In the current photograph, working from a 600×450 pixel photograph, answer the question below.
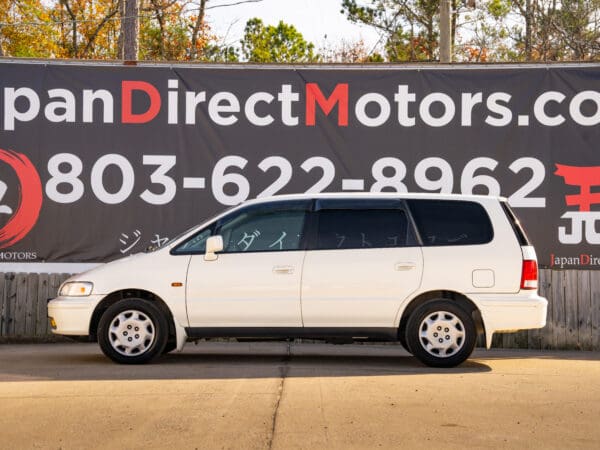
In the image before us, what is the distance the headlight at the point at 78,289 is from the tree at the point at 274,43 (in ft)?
121

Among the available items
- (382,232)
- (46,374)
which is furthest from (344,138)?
(46,374)

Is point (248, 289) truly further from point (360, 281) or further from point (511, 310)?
point (511, 310)

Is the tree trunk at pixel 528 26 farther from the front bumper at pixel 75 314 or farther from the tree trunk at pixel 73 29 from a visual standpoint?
the front bumper at pixel 75 314

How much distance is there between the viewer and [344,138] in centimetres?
1534

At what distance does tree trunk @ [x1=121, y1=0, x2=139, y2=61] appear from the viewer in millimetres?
25969

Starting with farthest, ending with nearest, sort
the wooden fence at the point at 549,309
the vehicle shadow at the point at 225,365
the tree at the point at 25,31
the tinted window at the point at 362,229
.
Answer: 1. the tree at the point at 25,31
2. the wooden fence at the point at 549,309
3. the tinted window at the point at 362,229
4. the vehicle shadow at the point at 225,365

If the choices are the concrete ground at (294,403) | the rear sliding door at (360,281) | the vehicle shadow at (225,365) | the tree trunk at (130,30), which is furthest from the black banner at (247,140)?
the tree trunk at (130,30)

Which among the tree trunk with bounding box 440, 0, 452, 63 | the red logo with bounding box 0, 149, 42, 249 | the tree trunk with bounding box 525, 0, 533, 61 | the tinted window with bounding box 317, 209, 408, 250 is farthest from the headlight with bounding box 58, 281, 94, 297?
the tree trunk with bounding box 525, 0, 533, 61

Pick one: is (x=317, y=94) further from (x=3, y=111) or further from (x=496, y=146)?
(x=3, y=111)

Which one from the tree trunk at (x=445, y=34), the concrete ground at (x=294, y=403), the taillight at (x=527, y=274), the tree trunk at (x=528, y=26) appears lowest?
the concrete ground at (x=294, y=403)

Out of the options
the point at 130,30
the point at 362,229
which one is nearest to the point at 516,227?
the point at 362,229

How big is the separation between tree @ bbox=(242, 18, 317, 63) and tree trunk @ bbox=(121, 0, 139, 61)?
21314mm

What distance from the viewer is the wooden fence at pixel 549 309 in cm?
1487

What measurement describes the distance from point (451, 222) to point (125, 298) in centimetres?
349
